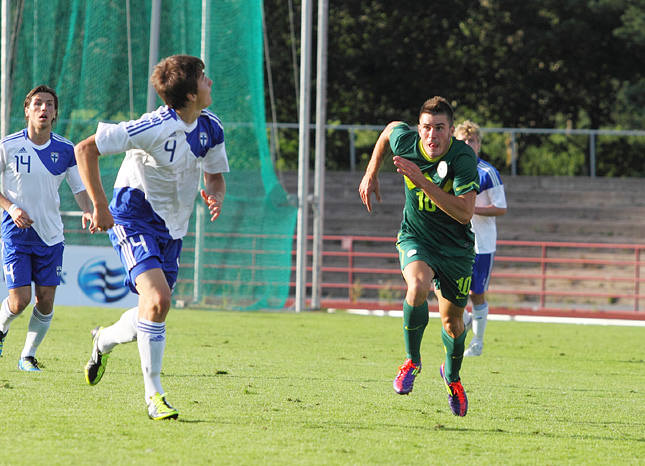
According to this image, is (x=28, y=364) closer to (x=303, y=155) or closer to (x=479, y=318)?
(x=479, y=318)

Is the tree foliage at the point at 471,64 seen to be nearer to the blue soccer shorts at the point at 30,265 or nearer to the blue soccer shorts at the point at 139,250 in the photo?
the blue soccer shorts at the point at 30,265

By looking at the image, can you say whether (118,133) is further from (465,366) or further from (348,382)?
(465,366)

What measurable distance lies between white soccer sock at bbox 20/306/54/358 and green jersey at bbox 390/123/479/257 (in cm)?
309

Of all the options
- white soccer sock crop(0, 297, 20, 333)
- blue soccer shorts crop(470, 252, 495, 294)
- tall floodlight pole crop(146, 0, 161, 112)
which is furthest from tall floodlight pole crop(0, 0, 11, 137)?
blue soccer shorts crop(470, 252, 495, 294)

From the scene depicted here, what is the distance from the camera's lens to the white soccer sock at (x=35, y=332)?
24.1 feet

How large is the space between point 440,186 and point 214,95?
10.3 metres

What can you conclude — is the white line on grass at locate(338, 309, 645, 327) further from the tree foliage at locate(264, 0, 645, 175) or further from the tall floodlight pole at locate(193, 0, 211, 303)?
the tree foliage at locate(264, 0, 645, 175)

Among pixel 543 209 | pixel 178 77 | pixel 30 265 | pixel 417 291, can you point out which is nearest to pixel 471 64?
pixel 543 209

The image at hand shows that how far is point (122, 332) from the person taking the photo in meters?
5.47

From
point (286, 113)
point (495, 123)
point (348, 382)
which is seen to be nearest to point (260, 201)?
point (348, 382)

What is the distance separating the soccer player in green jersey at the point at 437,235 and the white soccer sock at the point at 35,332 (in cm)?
297

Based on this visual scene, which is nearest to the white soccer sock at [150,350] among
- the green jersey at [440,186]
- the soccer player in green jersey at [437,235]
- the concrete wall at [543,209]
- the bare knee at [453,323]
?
the soccer player in green jersey at [437,235]

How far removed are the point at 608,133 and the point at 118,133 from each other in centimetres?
2081

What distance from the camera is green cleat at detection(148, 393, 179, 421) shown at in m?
5.06
